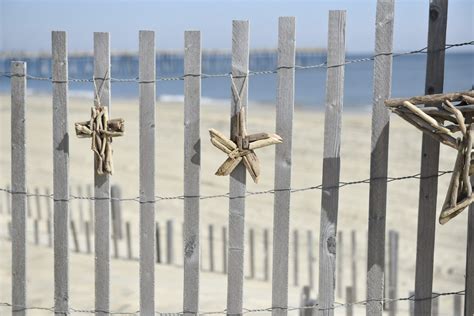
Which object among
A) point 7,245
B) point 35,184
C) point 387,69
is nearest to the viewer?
point 387,69

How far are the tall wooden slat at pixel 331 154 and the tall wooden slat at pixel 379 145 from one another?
20 cm

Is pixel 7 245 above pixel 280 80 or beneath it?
beneath

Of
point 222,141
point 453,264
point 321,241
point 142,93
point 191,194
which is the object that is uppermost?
point 142,93

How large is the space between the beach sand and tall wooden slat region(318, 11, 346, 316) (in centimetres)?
300

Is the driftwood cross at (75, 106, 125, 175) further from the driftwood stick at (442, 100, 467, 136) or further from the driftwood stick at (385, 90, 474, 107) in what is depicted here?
the driftwood stick at (442, 100, 467, 136)

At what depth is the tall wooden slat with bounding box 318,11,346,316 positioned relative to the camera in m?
4.10

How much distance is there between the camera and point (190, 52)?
4.28 metres

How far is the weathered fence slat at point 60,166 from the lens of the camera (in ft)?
14.8

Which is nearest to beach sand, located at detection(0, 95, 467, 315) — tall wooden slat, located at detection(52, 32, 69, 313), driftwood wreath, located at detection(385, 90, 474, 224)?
tall wooden slat, located at detection(52, 32, 69, 313)

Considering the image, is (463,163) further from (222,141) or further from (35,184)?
(35,184)

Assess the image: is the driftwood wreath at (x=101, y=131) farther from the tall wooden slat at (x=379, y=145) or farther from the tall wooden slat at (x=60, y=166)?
the tall wooden slat at (x=379, y=145)

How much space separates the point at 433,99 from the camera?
12.5ft

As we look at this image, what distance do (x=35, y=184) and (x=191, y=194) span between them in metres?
13.8

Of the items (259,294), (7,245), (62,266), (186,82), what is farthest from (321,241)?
(7,245)
